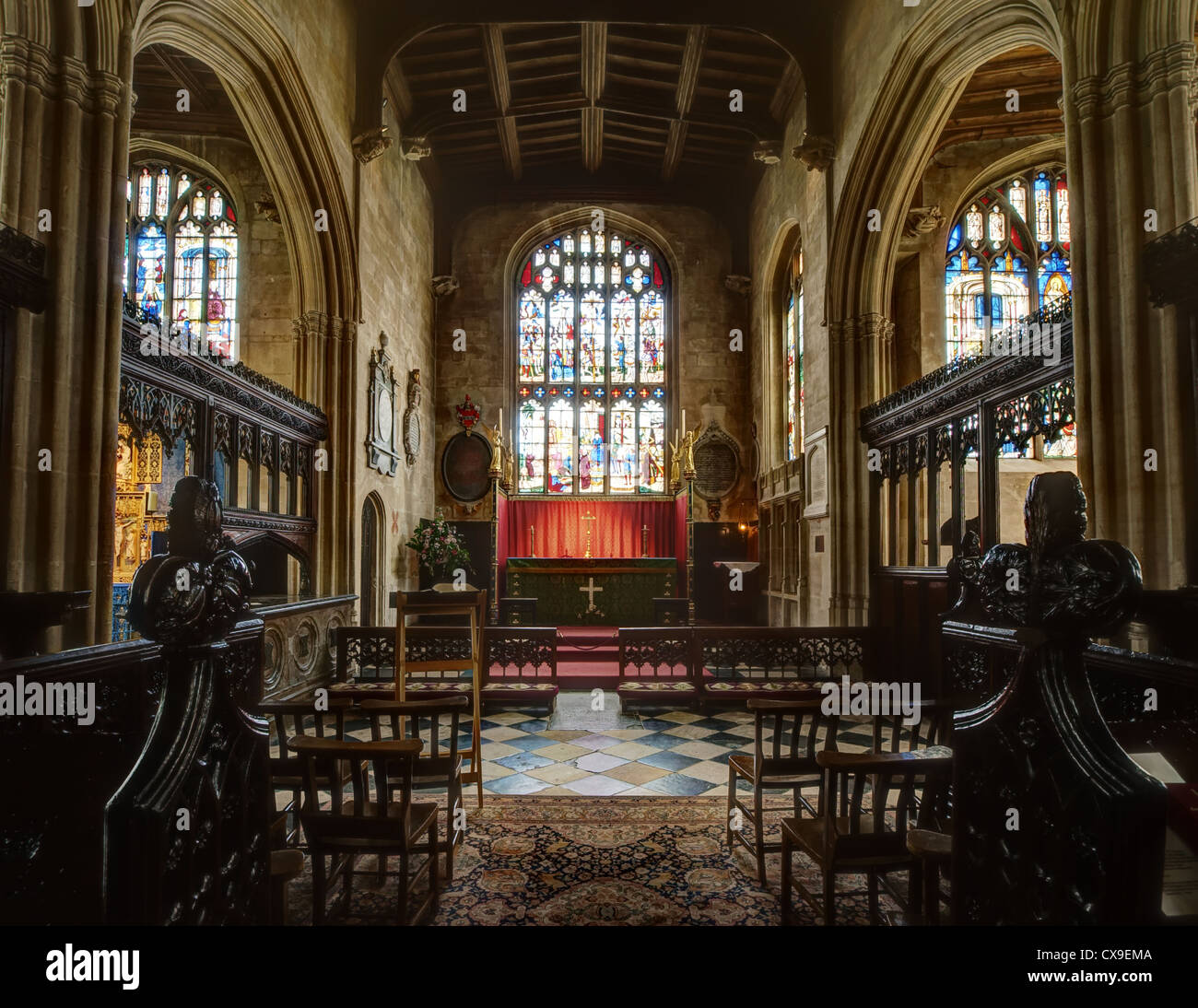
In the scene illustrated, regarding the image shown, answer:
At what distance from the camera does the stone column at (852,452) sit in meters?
7.03

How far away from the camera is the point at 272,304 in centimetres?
945

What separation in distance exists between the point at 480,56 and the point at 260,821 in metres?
10.1

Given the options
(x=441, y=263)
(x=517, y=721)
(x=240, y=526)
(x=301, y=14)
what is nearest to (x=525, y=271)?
(x=441, y=263)

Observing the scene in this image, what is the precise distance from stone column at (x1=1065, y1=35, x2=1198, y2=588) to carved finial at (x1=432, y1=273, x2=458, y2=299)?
946 centimetres

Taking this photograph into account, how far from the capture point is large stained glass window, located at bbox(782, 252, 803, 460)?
9.87 metres

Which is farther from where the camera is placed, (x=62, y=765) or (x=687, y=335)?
(x=687, y=335)

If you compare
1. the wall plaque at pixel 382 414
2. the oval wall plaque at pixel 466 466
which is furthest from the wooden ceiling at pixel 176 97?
the oval wall plaque at pixel 466 466

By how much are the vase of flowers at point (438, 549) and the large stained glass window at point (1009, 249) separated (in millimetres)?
7325

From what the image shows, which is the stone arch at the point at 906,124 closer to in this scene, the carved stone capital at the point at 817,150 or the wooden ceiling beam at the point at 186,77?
the carved stone capital at the point at 817,150

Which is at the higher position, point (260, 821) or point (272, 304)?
point (272, 304)

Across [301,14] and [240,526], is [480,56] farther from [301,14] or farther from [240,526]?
[240,526]

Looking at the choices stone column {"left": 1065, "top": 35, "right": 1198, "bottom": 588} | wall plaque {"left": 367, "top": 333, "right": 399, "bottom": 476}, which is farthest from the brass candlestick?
stone column {"left": 1065, "top": 35, "right": 1198, "bottom": 588}

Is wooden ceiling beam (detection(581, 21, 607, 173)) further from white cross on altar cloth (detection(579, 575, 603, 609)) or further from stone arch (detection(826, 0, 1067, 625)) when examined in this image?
white cross on altar cloth (detection(579, 575, 603, 609))
